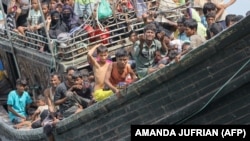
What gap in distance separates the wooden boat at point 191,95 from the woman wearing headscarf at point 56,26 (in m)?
2.84

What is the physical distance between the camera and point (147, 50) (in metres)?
16.6

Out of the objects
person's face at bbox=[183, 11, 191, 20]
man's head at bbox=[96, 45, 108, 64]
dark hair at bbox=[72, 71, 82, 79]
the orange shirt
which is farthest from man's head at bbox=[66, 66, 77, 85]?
person's face at bbox=[183, 11, 191, 20]

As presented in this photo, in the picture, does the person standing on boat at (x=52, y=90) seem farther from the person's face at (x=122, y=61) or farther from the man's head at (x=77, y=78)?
the person's face at (x=122, y=61)

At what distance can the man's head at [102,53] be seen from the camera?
16484 mm

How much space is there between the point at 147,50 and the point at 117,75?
730 millimetres

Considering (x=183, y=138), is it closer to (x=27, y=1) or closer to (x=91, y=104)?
(x=91, y=104)

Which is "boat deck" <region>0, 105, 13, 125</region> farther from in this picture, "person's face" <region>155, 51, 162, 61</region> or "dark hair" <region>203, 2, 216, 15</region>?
"dark hair" <region>203, 2, 216, 15</region>

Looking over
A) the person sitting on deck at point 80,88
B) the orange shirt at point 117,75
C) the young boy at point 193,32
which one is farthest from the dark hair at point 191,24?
the person sitting on deck at point 80,88

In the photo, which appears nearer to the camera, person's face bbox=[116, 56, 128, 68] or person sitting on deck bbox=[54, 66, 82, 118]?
person's face bbox=[116, 56, 128, 68]

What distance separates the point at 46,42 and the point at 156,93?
4.01m

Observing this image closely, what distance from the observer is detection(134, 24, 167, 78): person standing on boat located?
16.5 m

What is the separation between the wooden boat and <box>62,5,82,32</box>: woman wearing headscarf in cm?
287

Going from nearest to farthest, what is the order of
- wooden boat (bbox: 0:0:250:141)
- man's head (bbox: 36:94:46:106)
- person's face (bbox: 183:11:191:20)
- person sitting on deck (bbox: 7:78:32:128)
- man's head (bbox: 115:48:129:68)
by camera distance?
wooden boat (bbox: 0:0:250:141) < man's head (bbox: 115:48:129:68) < person's face (bbox: 183:11:191:20) < man's head (bbox: 36:94:46:106) < person sitting on deck (bbox: 7:78:32:128)

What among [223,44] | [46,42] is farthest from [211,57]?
[46,42]
